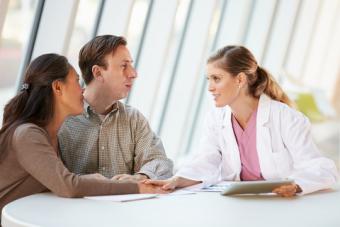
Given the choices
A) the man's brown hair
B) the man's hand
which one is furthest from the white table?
the man's brown hair

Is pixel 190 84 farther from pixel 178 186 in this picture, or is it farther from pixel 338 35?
pixel 338 35

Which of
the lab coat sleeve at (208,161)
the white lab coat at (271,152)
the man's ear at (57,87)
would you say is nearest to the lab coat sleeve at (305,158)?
the white lab coat at (271,152)

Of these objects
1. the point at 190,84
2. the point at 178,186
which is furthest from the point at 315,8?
the point at 178,186

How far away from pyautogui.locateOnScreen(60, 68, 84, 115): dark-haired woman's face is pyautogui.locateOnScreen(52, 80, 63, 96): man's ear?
16mm

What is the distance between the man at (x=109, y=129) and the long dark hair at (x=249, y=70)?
45 cm

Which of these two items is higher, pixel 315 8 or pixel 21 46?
pixel 315 8

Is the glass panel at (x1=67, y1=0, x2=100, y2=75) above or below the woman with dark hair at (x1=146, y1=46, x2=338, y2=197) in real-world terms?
above

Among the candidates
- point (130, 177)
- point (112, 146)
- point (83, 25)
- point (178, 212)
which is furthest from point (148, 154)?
point (83, 25)

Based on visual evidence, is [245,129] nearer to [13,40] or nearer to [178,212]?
[178,212]

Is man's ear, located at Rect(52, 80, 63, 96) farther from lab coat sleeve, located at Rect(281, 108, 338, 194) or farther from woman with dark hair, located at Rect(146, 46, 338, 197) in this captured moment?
lab coat sleeve, located at Rect(281, 108, 338, 194)

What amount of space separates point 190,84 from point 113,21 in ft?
4.87

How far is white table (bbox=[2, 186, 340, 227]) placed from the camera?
1.74 metres

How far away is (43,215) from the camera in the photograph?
69.3 inches

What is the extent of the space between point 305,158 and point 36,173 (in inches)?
44.9
